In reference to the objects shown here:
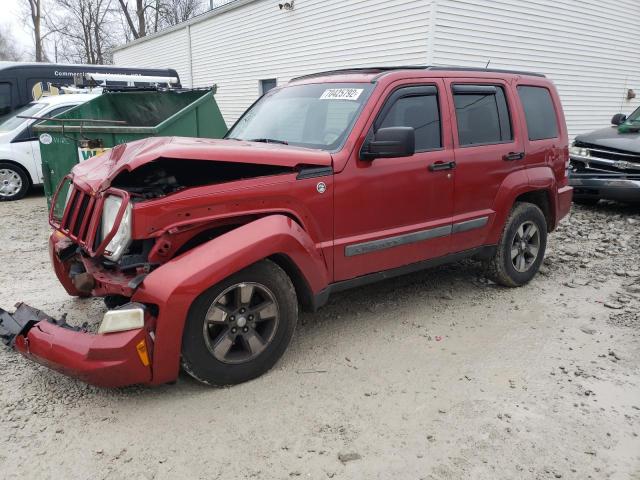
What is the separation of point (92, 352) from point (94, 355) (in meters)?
0.02

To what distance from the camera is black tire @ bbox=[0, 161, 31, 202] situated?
9477mm

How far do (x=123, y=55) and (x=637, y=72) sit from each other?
73.1 feet

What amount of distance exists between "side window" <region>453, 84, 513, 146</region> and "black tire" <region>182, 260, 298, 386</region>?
206cm

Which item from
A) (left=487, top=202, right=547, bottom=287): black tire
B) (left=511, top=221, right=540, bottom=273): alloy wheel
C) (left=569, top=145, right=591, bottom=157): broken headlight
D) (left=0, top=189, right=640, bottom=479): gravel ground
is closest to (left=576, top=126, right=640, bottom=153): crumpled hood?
(left=569, top=145, right=591, bottom=157): broken headlight

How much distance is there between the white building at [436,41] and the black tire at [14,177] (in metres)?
7.02

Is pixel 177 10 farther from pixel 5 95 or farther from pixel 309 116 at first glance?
pixel 309 116

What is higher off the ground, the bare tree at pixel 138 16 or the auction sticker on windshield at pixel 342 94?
the bare tree at pixel 138 16

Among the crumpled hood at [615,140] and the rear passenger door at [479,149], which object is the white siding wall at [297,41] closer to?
the crumpled hood at [615,140]

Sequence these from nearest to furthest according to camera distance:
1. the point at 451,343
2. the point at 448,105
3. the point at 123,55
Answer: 1. the point at 451,343
2. the point at 448,105
3. the point at 123,55

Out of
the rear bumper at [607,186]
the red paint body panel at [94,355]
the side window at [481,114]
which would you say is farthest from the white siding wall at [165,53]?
the red paint body panel at [94,355]

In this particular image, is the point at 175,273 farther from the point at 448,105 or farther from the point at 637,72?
the point at 637,72

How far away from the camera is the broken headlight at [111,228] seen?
9.31 ft

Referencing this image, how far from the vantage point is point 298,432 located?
281 centimetres

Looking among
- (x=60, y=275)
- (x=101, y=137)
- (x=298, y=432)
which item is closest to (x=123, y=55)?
(x=101, y=137)
